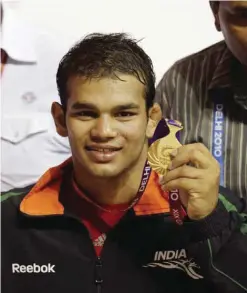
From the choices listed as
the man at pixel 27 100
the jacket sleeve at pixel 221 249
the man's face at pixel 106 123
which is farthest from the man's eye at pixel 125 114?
the man at pixel 27 100

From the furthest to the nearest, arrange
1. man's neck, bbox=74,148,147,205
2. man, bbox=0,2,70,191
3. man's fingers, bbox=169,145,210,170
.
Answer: man, bbox=0,2,70,191 < man's neck, bbox=74,148,147,205 < man's fingers, bbox=169,145,210,170

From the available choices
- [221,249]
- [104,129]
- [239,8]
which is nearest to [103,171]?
[104,129]

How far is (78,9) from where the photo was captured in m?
0.87

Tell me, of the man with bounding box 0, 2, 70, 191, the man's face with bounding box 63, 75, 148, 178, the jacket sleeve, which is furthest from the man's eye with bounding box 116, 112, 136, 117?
the man with bounding box 0, 2, 70, 191

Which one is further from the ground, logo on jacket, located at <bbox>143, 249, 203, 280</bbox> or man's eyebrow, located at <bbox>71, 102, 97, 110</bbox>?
man's eyebrow, located at <bbox>71, 102, 97, 110</bbox>

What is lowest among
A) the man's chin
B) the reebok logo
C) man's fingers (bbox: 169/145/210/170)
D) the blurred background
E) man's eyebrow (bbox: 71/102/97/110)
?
the reebok logo

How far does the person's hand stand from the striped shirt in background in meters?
0.17

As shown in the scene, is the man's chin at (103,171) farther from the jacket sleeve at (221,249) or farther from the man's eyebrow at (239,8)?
the man's eyebrow at (239,8)

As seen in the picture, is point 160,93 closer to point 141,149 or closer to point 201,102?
point 201,102

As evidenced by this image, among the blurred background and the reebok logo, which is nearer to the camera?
the reebok logo

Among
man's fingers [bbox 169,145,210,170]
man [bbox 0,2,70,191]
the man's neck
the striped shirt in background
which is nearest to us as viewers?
man's fingers [bbox 169,145,210,170]

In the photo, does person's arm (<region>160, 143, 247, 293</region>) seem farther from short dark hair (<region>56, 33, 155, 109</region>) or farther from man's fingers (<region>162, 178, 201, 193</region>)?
short dark hair (<region>56, 33, 155, 109</region>)

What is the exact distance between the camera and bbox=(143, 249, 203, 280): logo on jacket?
673 millimetres

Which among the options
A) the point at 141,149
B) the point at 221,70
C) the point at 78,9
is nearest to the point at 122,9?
the point at 78,9
